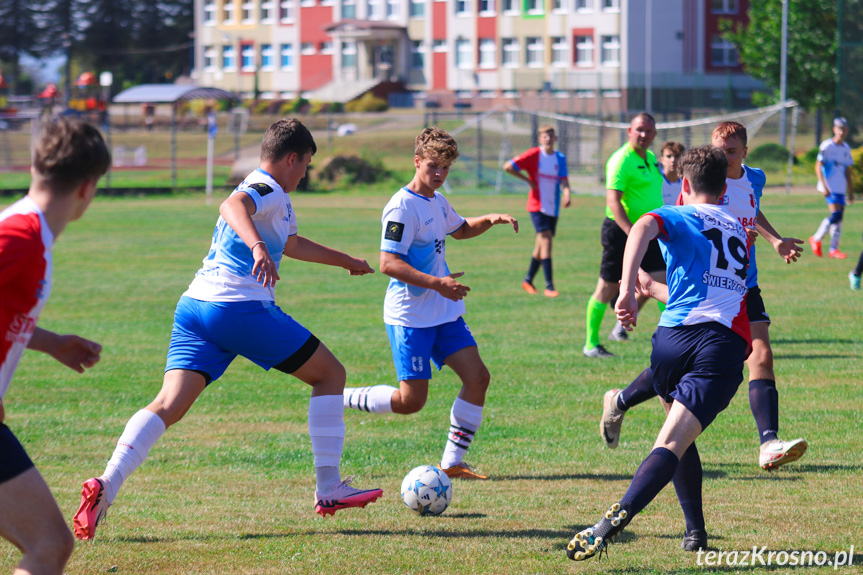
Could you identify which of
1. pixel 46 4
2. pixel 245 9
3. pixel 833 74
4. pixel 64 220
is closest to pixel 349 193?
pixel 833 74

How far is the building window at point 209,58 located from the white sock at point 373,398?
253ft

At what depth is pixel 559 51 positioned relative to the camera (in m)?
64.4

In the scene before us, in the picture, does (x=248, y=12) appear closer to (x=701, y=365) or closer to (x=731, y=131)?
(x=731, y=131)

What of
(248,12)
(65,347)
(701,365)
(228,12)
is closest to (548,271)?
(701,365)

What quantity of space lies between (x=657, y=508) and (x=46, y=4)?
311 feet

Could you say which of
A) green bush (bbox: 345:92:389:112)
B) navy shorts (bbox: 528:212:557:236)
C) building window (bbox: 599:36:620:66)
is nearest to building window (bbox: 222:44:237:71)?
green bush (bbox: 345:92:389:112)

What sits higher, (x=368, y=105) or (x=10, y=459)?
(x=368, y=105)

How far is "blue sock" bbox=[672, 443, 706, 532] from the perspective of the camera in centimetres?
468

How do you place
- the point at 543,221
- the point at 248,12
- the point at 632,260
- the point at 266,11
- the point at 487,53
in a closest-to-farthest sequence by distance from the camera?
the point at 632,260 < the point at 543,221 < the point at 487,53 < the point at 266,11 < the point at 248,12

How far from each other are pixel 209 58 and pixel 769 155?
55.3 m

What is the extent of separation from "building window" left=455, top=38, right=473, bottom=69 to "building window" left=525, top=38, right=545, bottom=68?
13.1ft

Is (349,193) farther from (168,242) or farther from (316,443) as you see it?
(316,443)

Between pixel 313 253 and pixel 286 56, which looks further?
pixel 286 56

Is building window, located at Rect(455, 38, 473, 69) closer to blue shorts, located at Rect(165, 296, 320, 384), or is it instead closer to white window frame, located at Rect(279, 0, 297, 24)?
white window frame, located at Rect(279, 0, 297, 24)
